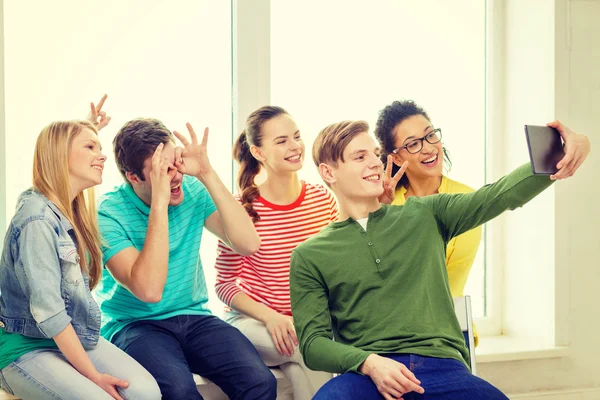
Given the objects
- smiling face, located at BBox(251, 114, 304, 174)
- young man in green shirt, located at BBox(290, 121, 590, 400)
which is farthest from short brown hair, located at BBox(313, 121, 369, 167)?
smiling face, located at BBox(251, 114, 304, 174)

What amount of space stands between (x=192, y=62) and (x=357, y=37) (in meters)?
0.76

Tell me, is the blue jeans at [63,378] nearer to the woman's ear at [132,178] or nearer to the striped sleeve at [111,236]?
the striped sleeve at [111,236]

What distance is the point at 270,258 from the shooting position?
250 centimetres

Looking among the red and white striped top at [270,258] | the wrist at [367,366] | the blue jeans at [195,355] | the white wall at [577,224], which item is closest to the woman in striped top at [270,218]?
the red and white striped top at [270,258]

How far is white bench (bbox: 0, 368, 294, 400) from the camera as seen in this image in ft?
7.45

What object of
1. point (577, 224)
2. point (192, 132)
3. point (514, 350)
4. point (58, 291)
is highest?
point (192, 132)

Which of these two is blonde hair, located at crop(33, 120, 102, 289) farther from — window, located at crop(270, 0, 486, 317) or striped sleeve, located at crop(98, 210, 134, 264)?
window, located at crop(270, 0, 486, 317)

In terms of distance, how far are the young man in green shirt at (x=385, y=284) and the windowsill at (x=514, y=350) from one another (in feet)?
3.64

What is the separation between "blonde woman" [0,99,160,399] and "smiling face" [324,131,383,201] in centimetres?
70

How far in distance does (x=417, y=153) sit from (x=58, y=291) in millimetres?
1241

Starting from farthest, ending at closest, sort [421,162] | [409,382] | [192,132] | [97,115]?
[421,162] < [97,115] < [192,132] < [409,382]

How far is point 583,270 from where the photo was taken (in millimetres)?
3158

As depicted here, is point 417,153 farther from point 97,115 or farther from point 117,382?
point 117,382

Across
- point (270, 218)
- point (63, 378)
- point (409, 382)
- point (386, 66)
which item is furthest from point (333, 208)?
point (63, 378)
